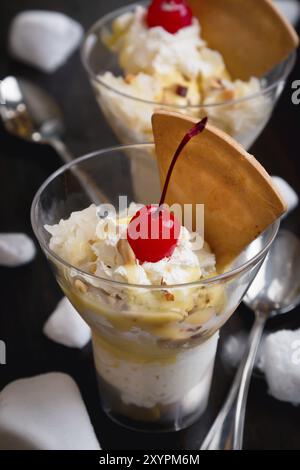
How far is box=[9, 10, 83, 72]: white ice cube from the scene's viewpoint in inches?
72.5

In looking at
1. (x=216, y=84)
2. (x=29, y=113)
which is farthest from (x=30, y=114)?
(x=216, y=84)

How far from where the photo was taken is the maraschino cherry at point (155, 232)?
3.06 feet

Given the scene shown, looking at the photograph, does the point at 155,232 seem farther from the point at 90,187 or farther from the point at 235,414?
the point at 235,414

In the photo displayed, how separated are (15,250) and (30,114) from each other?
1.45 ft

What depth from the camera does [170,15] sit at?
139 centimetres

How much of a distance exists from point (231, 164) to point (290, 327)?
1.26 ft

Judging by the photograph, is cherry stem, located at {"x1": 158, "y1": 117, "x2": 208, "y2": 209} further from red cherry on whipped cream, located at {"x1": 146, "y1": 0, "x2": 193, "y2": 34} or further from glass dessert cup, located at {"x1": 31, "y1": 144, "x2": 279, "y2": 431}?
red cherry on whipped cream, located at {"x1": 146, "y1": 0, "x2": 193, "y2": 34}

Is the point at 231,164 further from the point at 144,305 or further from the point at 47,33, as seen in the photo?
the point at 47,33

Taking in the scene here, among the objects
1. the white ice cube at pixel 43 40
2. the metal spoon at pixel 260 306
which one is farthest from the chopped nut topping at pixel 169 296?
the white ice cube at pixel 43 40

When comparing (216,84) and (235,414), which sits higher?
(216,84)

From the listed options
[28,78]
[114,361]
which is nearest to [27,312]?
[114,361]

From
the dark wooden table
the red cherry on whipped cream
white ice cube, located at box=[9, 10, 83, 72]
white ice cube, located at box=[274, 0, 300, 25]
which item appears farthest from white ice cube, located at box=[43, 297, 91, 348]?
white ice cube, located at box=[274, 0, 300, 25]

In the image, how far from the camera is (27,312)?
50.5 inches

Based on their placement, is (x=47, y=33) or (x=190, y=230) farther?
(x=47, y=33)
